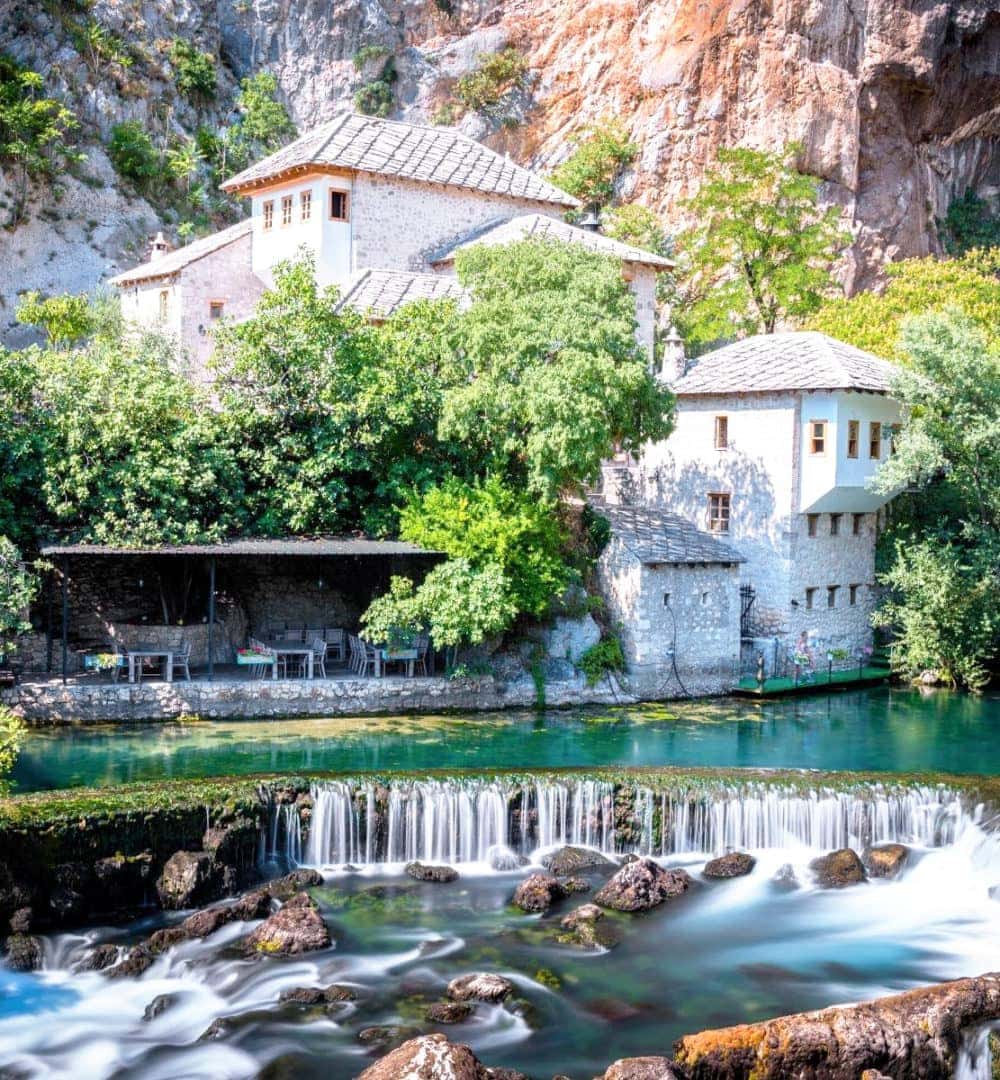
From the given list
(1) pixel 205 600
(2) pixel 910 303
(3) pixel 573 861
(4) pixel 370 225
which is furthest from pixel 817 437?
(3) pixel 573 861

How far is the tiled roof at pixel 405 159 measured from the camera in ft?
119

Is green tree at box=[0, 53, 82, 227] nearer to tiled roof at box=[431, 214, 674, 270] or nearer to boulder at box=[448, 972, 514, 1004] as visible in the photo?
tiled roof at box=[431, 214, 674, 270]

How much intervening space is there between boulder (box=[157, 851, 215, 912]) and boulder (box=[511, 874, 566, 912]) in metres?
4.03

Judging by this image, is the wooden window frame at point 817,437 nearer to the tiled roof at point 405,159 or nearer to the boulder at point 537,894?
the tiled roof at point 405,159

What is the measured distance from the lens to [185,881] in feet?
54.3

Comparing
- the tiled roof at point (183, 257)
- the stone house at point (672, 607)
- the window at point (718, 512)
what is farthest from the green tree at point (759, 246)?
the stone house at point (672, 607)

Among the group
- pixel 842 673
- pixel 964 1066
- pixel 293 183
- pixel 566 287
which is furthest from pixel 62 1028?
pixel 293 183

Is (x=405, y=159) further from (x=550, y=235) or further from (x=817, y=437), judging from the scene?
(x=817, y=437)

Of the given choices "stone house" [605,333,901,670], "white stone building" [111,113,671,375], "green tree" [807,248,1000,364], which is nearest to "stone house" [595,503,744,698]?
"stone house" [605,333,901,670]

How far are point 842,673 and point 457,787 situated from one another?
569 inches

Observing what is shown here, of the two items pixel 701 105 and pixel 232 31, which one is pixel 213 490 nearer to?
pixel 701 105

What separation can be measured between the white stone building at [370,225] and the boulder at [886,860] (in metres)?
19.2

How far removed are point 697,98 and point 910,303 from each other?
57.7 feet

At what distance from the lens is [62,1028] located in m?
13.5
